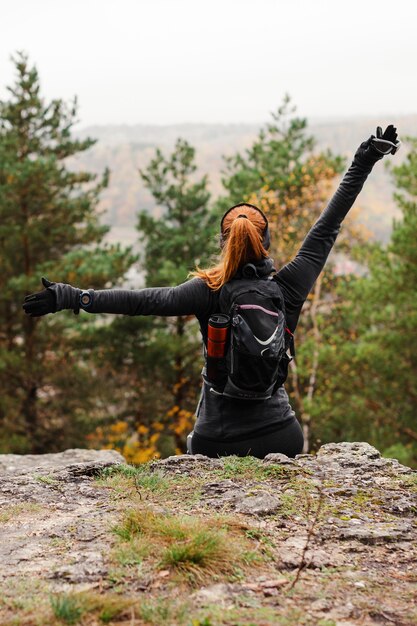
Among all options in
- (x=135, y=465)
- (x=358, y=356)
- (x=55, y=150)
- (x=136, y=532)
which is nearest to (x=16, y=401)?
(x=55, y=150)

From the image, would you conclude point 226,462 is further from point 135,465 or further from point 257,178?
point 257,178

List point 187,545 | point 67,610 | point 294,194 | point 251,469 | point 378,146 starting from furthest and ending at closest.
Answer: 1. point 294,194
2. point 378,146
3. point 251,469
4. point 187,545
5. point 67,610

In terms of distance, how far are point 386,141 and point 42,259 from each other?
14.6 m

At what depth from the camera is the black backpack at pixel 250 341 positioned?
342cm

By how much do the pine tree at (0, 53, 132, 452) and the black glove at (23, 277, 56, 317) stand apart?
1200 cm

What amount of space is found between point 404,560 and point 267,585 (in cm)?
70

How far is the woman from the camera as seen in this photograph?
3.45 m

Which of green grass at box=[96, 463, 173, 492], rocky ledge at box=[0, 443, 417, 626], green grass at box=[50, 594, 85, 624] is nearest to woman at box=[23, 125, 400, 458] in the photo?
rocky ledge at box=[0, 443, 417, 626]

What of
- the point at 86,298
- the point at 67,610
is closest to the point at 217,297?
the point at 86,298

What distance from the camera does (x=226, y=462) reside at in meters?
3.77

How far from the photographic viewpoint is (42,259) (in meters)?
17.3

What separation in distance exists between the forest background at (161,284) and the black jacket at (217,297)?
968cm

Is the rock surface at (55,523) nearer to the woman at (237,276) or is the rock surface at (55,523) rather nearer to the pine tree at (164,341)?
the woman at (237,276)

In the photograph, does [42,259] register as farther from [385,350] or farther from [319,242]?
[319,242]
